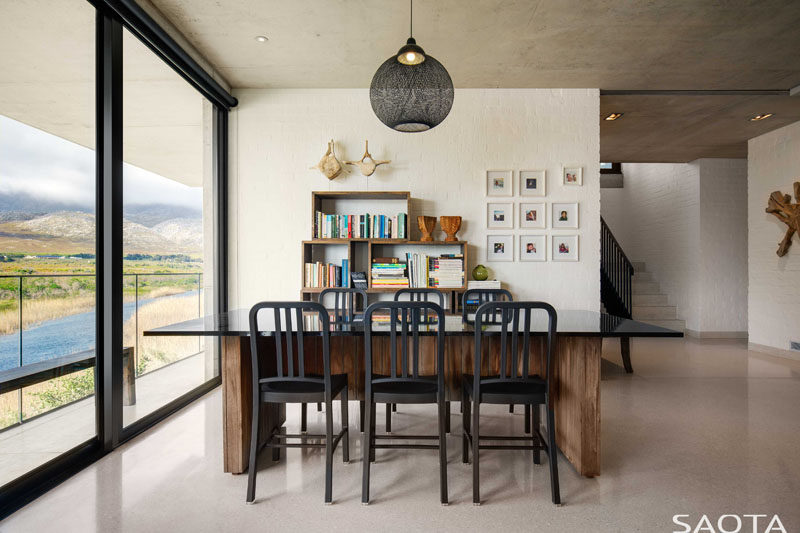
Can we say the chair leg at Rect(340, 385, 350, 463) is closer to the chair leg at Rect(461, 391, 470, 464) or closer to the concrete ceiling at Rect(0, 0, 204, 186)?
the chair leg at Rect(461, 391, 470, 464)

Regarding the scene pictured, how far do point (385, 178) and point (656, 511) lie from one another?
349 cm

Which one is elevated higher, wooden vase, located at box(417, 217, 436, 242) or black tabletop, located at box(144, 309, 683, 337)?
wooden vase, located at box(417, 217, 436, 242)

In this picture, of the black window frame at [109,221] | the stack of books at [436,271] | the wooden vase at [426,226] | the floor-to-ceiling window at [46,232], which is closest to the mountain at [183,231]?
the black window frame at [109,221]

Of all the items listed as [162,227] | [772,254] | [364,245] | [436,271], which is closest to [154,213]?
[162,227]

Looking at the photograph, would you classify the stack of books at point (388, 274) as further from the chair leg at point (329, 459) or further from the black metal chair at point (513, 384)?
the chair leg at point (329, 459)

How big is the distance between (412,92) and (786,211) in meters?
5.59

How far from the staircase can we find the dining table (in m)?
5.59

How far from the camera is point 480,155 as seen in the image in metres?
4.55

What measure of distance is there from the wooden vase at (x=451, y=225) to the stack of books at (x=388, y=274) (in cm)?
55

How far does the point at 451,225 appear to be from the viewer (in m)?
4.37

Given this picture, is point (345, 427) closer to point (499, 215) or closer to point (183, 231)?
point (183, 231)

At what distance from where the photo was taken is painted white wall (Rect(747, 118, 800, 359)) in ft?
17.9

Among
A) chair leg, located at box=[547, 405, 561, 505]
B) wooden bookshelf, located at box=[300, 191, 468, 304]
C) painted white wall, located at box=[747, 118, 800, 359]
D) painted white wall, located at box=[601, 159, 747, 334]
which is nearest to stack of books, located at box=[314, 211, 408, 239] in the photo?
wooden bookshelf, located at box=[300, 191, 468, 304]

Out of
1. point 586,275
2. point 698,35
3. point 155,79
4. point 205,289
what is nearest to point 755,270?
point 586,275
